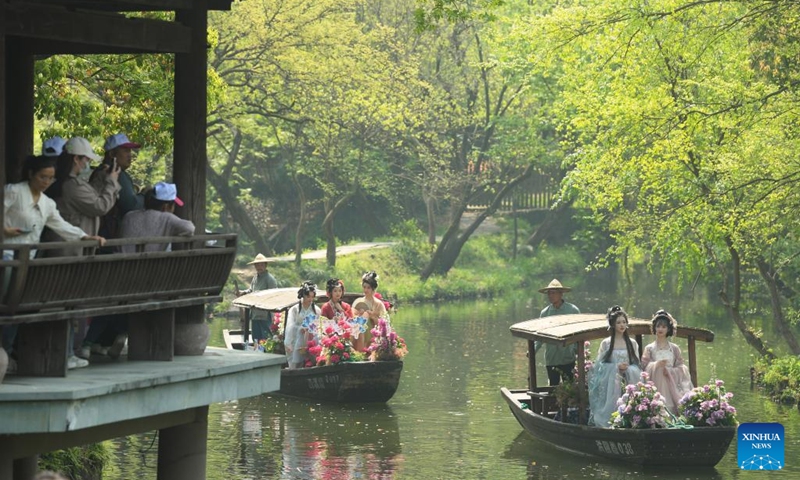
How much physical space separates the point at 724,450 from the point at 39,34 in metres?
12.9

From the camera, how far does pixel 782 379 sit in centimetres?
2809

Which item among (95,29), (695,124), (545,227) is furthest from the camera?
(545,227)

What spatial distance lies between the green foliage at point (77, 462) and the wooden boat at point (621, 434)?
6.64m

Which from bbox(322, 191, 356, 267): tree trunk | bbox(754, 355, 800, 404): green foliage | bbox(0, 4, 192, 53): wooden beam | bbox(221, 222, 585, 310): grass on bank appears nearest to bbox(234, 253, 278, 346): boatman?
bbox(754, 355, 800, 404): green foliage

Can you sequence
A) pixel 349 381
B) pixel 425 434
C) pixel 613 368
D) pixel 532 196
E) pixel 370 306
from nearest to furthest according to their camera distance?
pixel 613 368 → pixel 425 434 → pixel 370 306 → pixel 349 381 → pixel 532 196

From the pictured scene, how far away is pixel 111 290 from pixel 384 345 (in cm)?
1576

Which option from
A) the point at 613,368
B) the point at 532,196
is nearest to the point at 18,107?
the point at 613,368

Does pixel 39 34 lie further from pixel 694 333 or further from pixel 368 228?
pixel 368 228

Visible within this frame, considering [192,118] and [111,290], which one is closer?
[111,290]

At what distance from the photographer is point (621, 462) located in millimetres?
21703

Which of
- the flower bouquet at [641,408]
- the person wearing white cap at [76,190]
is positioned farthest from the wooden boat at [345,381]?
the person wearing white cap at [76,190]

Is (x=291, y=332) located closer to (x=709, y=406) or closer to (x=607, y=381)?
(x=607, y=381)

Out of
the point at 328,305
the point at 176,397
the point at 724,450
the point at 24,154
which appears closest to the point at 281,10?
the point at 328,305

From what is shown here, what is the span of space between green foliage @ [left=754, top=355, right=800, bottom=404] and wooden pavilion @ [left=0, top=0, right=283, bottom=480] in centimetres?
1674
